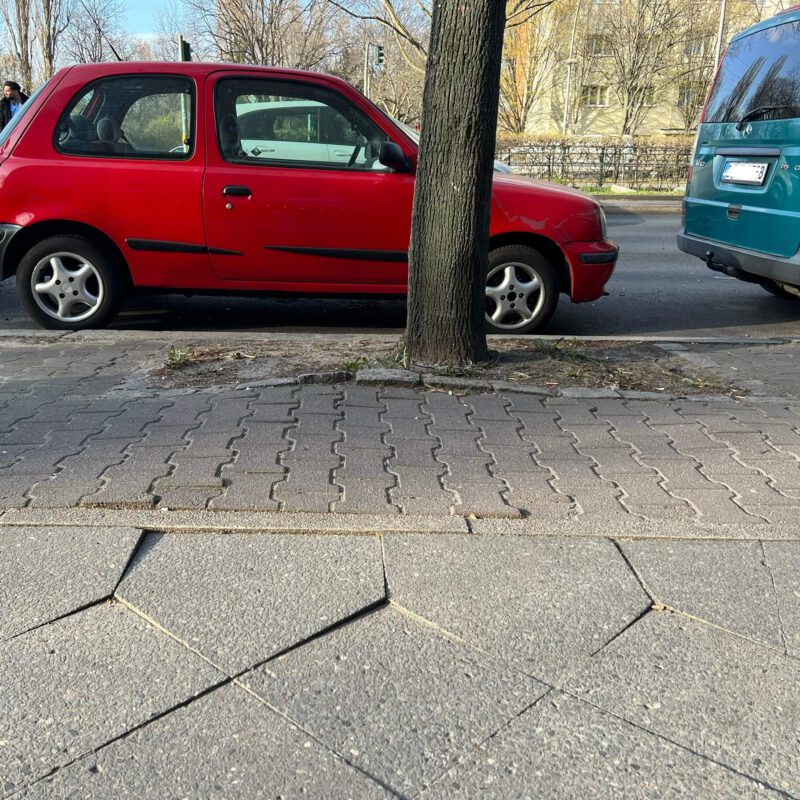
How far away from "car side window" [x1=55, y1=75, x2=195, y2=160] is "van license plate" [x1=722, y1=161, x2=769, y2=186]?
419 cm

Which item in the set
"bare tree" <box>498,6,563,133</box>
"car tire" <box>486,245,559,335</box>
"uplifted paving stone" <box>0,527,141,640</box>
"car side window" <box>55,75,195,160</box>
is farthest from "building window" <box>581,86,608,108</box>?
"uplifted paving stone" <box>0,527,141,640</box>

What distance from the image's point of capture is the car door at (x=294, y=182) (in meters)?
6.34

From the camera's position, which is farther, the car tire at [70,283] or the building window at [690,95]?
the building window at [690,95]

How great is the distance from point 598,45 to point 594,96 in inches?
233

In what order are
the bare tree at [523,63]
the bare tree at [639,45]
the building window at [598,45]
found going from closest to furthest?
the bare tree at [639,45] < the bare tree at [523,63] < the building window at [598,45]

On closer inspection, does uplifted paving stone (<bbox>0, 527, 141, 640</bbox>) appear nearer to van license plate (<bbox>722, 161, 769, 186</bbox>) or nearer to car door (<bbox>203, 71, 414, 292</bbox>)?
car door (<bbox>203, 71, 414, 292</bbox>)

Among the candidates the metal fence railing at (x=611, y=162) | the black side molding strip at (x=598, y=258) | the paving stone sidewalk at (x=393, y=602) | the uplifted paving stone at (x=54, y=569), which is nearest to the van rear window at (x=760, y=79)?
the black side molding strip at (x=598, y=258)

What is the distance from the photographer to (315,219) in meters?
6.39

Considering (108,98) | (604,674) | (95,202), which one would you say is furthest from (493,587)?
(108,98)

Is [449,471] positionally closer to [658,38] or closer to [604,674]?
[604,674]

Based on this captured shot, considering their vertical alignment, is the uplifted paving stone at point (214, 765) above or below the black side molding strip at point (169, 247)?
below

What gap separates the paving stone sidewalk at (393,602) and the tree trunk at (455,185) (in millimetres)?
822

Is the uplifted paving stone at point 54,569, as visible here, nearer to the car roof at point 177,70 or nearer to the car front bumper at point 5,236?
the car front bumper at point 5,236

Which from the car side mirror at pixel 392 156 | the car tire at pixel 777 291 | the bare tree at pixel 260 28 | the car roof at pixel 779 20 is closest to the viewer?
the car side mirror at pixel 392 156
